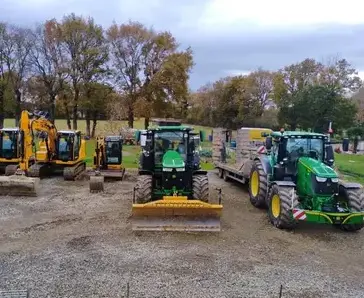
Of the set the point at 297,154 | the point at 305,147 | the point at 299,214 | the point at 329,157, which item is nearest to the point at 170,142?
the point at 297,154

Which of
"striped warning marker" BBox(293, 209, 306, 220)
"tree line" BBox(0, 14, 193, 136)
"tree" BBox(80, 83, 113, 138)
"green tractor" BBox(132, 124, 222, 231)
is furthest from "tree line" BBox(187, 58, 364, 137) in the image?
"striped warning marker" BBox(293, 209, 306, 220)

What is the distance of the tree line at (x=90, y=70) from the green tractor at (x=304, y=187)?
1004 inches

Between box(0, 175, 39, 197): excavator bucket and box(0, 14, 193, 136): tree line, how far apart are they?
23.3m

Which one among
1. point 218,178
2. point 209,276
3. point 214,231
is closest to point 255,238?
point 214,231

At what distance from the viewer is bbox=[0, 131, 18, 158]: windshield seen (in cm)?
1547

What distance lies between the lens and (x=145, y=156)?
10.8m

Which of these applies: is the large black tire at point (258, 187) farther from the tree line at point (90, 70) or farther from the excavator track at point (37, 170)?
the tree line at point (90, 70)

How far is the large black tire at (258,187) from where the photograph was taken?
10969 mm

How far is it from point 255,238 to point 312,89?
29.2 meters

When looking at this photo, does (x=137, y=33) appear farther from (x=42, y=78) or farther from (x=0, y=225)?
(x=0, y=225)

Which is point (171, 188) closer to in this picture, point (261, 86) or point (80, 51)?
point (80, 51)

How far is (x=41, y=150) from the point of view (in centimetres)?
1638

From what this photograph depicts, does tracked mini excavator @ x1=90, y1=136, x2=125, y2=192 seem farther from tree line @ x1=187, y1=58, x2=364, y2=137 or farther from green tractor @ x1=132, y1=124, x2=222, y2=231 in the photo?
tree line @ x1=187, y1=58, x2=364, y2=137

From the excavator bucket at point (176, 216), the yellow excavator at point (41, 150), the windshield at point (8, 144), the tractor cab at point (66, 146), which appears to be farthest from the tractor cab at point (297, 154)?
the windshield at point (8, 144)
